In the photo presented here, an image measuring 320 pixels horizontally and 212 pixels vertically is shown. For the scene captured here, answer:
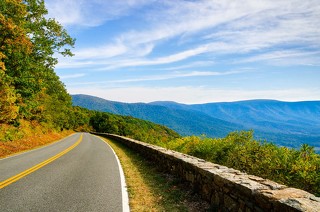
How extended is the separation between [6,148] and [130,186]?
15713 mm

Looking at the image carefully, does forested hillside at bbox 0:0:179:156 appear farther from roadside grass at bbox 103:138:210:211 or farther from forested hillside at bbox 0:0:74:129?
roadside grass at bbox 103:138:210:211

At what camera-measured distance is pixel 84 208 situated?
6.18 meters

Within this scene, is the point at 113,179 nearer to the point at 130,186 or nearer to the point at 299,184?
the point at 130,186

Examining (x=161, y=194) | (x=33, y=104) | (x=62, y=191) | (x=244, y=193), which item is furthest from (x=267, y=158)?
(x=33, y=104)

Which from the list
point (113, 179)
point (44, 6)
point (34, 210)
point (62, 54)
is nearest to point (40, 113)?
point (62, 54)

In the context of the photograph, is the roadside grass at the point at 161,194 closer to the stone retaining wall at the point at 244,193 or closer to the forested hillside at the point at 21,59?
the stone retaining wall at the point at 244,193

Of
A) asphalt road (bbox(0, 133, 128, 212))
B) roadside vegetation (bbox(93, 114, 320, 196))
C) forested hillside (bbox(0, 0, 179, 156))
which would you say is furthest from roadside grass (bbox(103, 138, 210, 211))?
forested hillside (bbox(0, 0, 179, 156))

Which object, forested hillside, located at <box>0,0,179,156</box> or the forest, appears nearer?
the forest

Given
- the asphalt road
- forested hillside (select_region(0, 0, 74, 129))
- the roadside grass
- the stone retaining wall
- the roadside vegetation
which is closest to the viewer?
the stone retaining wall

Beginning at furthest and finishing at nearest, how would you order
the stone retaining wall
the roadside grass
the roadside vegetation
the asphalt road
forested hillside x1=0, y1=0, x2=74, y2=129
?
forested hillside x1=0, y1=0, x2=74, y2=129
the roadside vegetation
the roadside grass
the asphalt road
the stone retaining wall

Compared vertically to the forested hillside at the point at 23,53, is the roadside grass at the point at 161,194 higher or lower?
lower

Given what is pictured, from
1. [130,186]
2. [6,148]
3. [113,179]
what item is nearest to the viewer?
[130,186]

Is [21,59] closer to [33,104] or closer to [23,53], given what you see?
[23,53]

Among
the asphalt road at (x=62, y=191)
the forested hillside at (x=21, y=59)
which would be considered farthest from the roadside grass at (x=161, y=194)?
the forested hillside at (x=21, y=59)
